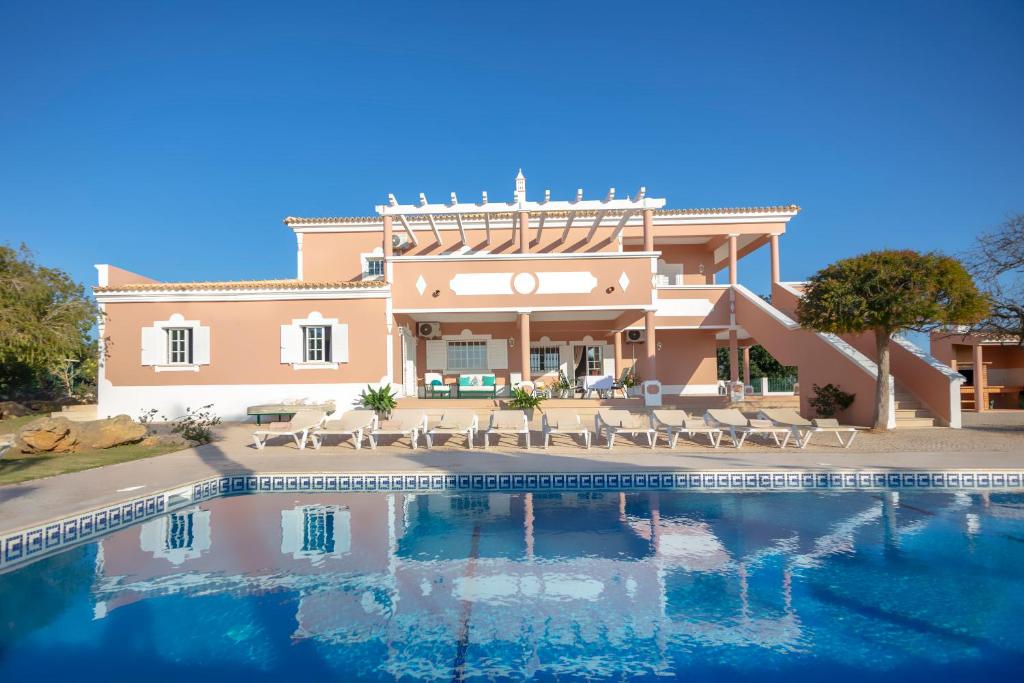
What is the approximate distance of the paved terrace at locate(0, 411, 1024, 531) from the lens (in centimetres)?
720

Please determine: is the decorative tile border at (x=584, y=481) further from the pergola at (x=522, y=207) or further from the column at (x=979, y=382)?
the column at (x=979, y=382)

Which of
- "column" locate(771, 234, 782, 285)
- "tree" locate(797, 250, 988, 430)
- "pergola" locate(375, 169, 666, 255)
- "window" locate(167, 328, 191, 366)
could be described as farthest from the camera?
"column" locate(771, 234, 782, 285)

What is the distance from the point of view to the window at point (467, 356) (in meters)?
20.0

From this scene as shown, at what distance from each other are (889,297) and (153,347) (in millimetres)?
18031

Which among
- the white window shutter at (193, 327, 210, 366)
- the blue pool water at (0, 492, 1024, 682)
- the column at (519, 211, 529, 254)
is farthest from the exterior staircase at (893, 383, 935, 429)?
the white window shutter at (193, 327, 210, 366)

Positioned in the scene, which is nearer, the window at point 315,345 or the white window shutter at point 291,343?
the white window shutter at point 291,343

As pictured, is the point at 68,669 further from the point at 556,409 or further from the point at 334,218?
the point at 334,218

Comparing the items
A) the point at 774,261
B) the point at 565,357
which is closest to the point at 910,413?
the point at 774,261

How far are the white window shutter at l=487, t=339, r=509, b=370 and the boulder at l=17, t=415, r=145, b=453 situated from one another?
34.7 feet

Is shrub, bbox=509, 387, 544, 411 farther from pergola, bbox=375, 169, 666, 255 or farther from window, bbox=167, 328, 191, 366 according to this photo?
window, bbox=167, 328, 191, 366

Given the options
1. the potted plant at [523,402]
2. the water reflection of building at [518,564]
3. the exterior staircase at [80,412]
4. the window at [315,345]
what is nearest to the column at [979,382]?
the potted plant at [523,402]

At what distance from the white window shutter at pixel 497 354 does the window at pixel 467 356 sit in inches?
6.8

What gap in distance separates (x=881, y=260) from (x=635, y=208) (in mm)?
6660

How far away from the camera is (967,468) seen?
26.9 ft
